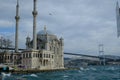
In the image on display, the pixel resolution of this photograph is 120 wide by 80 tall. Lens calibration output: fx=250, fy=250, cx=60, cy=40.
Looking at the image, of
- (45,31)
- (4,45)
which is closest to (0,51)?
(4,45)

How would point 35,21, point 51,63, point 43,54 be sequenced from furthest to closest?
point 51,63
point 43,54
point 35,21

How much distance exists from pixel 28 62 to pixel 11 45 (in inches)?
1494

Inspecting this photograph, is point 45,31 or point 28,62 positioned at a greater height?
point 45,31

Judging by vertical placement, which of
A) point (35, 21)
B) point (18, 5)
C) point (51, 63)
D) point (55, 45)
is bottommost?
point (51, 63)

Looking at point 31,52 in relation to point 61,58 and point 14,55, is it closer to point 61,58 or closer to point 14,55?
point 14,55

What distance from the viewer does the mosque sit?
104 meters

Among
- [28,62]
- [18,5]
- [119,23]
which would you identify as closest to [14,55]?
[28,62]

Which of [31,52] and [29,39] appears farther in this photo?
[29,39]

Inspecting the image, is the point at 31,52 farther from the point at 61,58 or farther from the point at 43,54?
the point at 61,58

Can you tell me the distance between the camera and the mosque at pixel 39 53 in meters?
104

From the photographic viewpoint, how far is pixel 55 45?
129m

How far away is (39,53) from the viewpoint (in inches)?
4215

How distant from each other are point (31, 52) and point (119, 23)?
3829 inches

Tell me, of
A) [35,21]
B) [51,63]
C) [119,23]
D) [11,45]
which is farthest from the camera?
[11,45]
